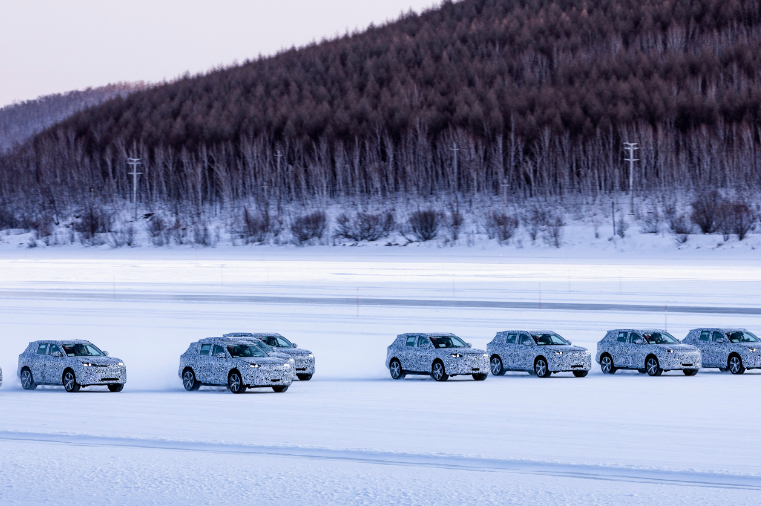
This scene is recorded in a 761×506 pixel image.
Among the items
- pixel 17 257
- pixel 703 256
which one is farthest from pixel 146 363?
pixel 17 257

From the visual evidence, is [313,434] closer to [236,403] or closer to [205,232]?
Result: [236,403]

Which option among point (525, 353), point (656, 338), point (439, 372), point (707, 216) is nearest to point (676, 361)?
point (656, 338)

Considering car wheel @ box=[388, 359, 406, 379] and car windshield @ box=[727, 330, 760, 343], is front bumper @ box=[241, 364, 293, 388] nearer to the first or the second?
car wheel @ box=[388, 359, 406, 379]

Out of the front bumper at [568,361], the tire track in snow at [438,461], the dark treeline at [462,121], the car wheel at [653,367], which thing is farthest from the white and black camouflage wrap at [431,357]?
the dark treeline at [462,121]

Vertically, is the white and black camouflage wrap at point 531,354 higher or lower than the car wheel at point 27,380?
lower

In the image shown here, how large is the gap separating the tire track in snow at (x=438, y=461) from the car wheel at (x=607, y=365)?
1539 cm

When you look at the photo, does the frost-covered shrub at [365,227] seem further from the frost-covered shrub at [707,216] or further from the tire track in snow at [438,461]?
the tire track in snow at [438,461]

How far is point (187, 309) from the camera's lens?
47906mm

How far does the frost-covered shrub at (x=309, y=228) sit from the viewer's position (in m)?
106

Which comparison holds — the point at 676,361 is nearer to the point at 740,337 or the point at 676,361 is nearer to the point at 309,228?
the point at 740,337

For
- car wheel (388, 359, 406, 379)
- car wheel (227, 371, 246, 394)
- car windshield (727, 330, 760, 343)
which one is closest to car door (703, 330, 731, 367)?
car windshield (727, 330, 760, 343)

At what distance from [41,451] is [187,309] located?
31.9m

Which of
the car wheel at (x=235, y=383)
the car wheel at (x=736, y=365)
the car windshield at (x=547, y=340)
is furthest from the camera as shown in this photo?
the car wheel at (x=736, y=365)

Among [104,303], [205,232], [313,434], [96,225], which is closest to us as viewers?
[313,434]
